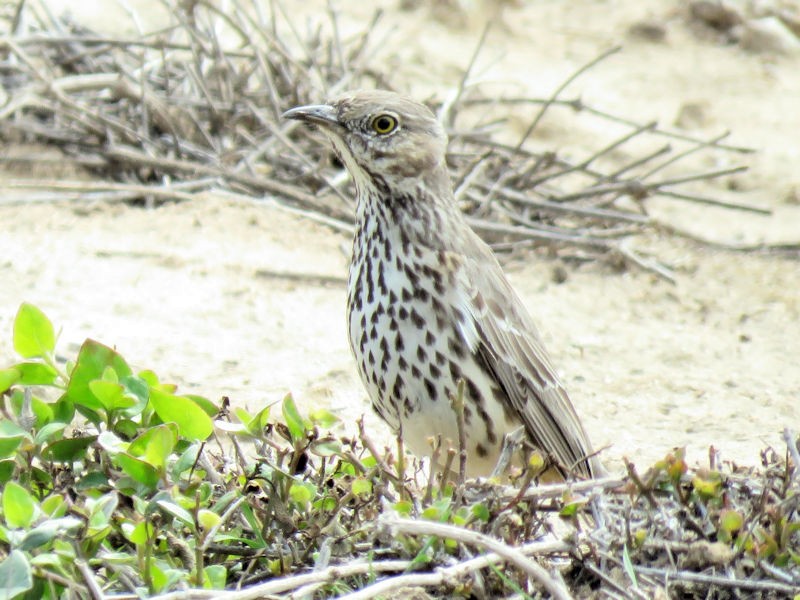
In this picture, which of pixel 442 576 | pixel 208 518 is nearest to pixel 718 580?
pixel 442 576

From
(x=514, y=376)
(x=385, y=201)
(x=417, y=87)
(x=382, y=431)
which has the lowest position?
(x=382, y=431)

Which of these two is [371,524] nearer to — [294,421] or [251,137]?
[294,421]

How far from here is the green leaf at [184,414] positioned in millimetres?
3539

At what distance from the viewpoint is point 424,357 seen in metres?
4.51

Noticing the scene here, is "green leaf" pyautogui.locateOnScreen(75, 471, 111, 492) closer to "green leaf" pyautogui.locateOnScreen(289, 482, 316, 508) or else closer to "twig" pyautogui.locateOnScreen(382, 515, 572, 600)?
"green leaf" pyautogui.locateOnScreen(289, 482, 316, 508)

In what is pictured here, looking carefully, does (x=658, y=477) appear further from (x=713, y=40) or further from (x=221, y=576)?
(x=713, y=40)

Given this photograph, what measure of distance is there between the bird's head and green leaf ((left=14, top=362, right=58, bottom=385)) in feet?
5.31

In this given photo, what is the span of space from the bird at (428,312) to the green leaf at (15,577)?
1.62 meters

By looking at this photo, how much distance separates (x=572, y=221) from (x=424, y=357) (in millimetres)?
3854

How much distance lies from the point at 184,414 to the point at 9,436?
41 centimetres

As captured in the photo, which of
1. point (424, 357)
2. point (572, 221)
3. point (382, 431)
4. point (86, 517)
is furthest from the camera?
point (572, 221)

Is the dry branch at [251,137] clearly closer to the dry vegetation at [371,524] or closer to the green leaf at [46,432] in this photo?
the dry vegetation at [371,524]

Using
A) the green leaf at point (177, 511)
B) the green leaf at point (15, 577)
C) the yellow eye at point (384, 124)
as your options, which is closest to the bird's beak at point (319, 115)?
the yellow eye at point (384, 124)

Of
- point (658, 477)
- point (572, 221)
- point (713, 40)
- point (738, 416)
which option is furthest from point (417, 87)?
point (658, 477)
